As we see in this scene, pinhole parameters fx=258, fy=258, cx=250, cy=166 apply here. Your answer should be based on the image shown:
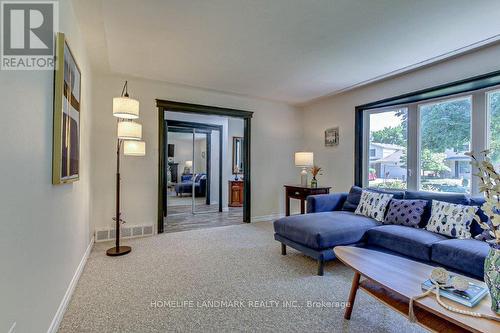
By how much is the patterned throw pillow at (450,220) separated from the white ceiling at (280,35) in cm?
176

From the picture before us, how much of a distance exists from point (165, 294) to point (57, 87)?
1816 mm

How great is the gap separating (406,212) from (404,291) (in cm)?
178

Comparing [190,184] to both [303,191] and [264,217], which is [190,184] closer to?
[264,217]

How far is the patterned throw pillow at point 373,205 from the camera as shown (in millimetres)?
3268

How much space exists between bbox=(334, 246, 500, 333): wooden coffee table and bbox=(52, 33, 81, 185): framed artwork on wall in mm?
2205

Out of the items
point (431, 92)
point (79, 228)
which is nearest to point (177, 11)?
point (79, 228)

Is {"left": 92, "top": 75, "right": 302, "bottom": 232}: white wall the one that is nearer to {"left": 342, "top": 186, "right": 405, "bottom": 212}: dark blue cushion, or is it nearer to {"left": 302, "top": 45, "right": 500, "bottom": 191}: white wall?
{"left": 302, "top": 45, "right": 500, "bottom": 191}: white wall

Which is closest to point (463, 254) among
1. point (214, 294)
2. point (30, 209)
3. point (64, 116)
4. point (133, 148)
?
point (214, 294)

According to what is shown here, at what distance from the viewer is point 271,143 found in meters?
5.39

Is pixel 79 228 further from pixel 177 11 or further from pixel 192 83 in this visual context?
pixel 192 83

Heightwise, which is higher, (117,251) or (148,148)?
(148,148)

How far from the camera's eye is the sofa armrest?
3.64 meters

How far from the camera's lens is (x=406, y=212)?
3.03m

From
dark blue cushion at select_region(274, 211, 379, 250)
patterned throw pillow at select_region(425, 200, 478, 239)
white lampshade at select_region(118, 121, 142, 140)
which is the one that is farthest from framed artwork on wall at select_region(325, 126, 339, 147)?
white lampshade at select_region(118, 121, 142, 140)
